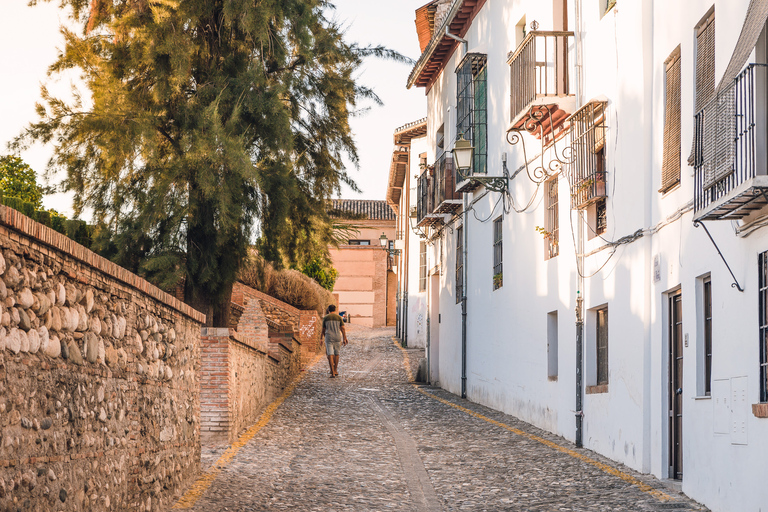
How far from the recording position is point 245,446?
11.5 metres

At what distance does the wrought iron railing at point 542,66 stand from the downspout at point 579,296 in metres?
0.34

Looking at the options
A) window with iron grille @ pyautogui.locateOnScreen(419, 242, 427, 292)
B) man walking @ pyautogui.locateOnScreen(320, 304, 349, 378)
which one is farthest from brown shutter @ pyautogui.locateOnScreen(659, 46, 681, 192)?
window with iron grille @ pyautogui.locateOnScreen(419, 242, 427, 292)

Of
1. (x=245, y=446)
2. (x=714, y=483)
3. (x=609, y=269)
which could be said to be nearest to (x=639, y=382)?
(x=609, y=269)

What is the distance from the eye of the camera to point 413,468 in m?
10.4

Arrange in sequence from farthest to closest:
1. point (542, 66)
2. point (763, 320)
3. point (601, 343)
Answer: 1. point (542, 66)
2. point (601, 343)
3. point (763, 320)

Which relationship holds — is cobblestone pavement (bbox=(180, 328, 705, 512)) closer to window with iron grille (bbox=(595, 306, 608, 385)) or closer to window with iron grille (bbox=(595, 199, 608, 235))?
window with iron grille (bbox=(595, 306, 608, 385))

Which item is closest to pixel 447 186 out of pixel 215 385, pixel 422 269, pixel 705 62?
pixel 215 385

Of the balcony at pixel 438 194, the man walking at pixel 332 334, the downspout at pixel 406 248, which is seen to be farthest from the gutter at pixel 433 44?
the downspout at pixel 406 248

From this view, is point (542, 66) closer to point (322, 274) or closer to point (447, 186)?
point (447, 186)

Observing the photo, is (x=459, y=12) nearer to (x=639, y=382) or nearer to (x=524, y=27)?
(x=524, y=27)

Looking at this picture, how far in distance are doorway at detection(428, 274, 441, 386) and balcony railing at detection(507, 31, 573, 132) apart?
10.3m

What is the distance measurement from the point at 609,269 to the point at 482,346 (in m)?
6.92

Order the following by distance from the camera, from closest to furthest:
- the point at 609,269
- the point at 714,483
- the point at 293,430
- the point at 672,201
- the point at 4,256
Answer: the point at 4,256
the point at 714,483
the point at 672,201
the point at 609,269
the point at 293,430

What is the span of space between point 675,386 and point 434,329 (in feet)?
49.1
